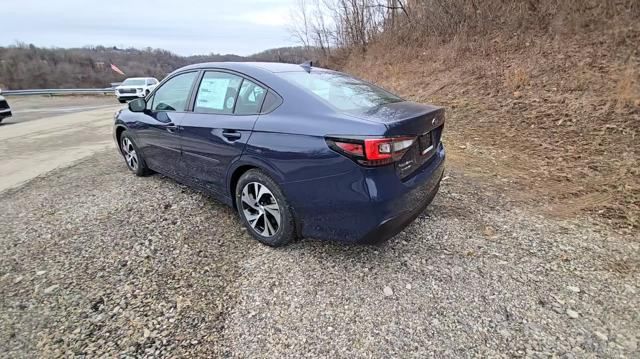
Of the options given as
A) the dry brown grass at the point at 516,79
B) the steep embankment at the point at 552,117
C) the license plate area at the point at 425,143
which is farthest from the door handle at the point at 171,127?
the dry brown grass at the point at 516,79

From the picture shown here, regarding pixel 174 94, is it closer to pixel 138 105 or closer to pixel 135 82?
pixel 138 105

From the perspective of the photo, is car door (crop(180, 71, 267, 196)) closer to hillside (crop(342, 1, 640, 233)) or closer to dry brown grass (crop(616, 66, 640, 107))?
hillside (crop(342, 1, 640, 233))

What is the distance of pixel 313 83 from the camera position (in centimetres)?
311

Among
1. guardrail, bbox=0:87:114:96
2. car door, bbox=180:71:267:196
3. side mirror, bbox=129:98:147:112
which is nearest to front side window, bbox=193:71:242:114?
car door, bbox=180:71:267:196

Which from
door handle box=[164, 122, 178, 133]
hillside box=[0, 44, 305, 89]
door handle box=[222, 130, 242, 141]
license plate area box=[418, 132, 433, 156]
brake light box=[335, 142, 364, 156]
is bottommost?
license plate area box=[418, 132, 433, 156]

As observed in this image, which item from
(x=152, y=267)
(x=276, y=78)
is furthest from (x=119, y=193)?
(x=276, y=78)

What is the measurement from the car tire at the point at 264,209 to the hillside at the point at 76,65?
149ft

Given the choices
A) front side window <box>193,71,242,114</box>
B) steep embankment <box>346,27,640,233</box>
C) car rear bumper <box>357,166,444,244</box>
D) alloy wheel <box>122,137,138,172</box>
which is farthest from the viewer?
alloy wheel <box>122,137,138,172</box>

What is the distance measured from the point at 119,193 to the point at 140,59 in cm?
6270

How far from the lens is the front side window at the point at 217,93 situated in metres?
3.21

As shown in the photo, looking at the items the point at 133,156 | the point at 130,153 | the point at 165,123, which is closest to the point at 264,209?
the point at 165,123

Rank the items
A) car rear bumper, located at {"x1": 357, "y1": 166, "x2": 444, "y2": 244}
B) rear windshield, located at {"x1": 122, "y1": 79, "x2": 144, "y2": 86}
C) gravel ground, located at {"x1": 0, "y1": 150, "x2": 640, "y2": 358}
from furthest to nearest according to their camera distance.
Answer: rear windshield, located at {"x1": 122, "y1": 79, "x2": 144, "y2": 86} → car rear bumper, located at {"x1": 357, "y1": 166, "x2": 444, "y2": 244} → gravel ground, located at {"x1": 0, "y1": 150, "x2": 640, "y2": 358}

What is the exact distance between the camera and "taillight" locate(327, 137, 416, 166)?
2.33m

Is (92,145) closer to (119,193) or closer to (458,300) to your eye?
(119,193)
